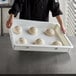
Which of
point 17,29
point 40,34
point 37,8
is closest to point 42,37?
point 40,34

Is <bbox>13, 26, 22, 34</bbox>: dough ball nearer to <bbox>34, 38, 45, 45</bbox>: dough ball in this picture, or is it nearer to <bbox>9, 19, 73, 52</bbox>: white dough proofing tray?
<bbox>9, 19, 73, 52</bbox>: white dough proofing tray

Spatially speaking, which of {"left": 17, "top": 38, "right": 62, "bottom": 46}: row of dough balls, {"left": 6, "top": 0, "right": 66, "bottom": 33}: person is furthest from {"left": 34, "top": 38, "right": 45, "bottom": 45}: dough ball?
{"left": 6, "top": 0, "right": 66, "bottom": 33}: person

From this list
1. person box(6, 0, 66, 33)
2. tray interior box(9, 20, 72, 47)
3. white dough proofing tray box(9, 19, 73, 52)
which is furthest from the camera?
person box(6, 0, 66, 33)

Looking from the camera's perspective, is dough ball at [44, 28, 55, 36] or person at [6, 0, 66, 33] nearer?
dough ball at [44, 28, 55, 36]

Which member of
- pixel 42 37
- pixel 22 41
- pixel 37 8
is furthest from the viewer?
pixel 37 8

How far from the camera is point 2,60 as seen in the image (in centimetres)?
110

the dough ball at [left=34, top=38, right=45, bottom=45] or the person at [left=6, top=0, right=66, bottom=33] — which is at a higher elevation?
the dough ball at [left=34, top=38, right=45, bottom=45]

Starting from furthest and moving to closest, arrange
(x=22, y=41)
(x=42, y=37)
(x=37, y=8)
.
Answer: (x=37, y=8) → (x=42, y=37) → (x=22, y=41)

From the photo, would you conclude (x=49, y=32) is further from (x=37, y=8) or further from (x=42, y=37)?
(x=37, y=8)

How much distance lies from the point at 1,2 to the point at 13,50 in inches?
51.5

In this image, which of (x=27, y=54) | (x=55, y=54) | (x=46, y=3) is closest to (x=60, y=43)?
(x=55, y=54)

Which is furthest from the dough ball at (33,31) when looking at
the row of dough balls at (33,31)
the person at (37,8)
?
the person at (37,8)

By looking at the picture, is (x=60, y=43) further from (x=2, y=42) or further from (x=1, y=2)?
(x=1, y=2)

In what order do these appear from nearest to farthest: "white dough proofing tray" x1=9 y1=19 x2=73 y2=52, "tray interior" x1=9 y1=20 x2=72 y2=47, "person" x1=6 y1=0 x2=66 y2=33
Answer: "white dough proofing tray" x1=9 y1=19 x2=73 y2=52
"tray interior" x1=9 y1=20 x2=72 y2=47
"person" x1=6 y1=0 x2=66 y2=33
